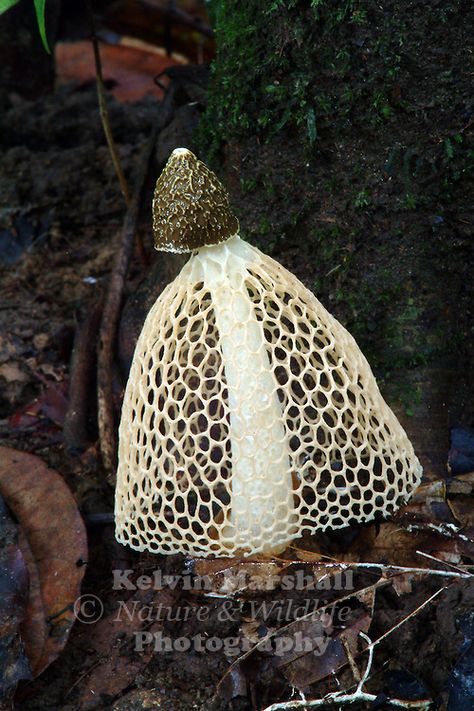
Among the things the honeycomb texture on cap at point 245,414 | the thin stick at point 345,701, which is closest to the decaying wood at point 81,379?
the honeycomb texture on cap at point 245,414

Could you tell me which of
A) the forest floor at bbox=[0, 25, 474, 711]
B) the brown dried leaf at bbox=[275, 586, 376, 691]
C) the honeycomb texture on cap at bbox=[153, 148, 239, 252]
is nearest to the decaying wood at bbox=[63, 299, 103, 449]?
the forest floor at bbox=[0, 25, 474, 711]

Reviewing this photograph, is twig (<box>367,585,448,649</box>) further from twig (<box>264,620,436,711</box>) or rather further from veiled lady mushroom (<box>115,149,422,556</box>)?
veiled lady mushroom (<box>115,149,422,556</box>)

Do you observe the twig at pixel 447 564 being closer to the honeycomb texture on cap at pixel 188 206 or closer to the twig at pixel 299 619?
the twig at pixel 299 619

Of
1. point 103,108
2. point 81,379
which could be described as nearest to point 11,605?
point 81,379

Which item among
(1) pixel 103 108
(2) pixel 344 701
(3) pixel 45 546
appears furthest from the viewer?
(1) pixel 103 108

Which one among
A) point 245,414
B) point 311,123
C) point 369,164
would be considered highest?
point 311,123

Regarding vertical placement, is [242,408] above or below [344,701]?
above

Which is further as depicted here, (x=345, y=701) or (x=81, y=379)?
(x=81, y=379)

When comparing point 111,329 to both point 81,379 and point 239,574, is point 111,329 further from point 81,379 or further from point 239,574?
point 239,574
